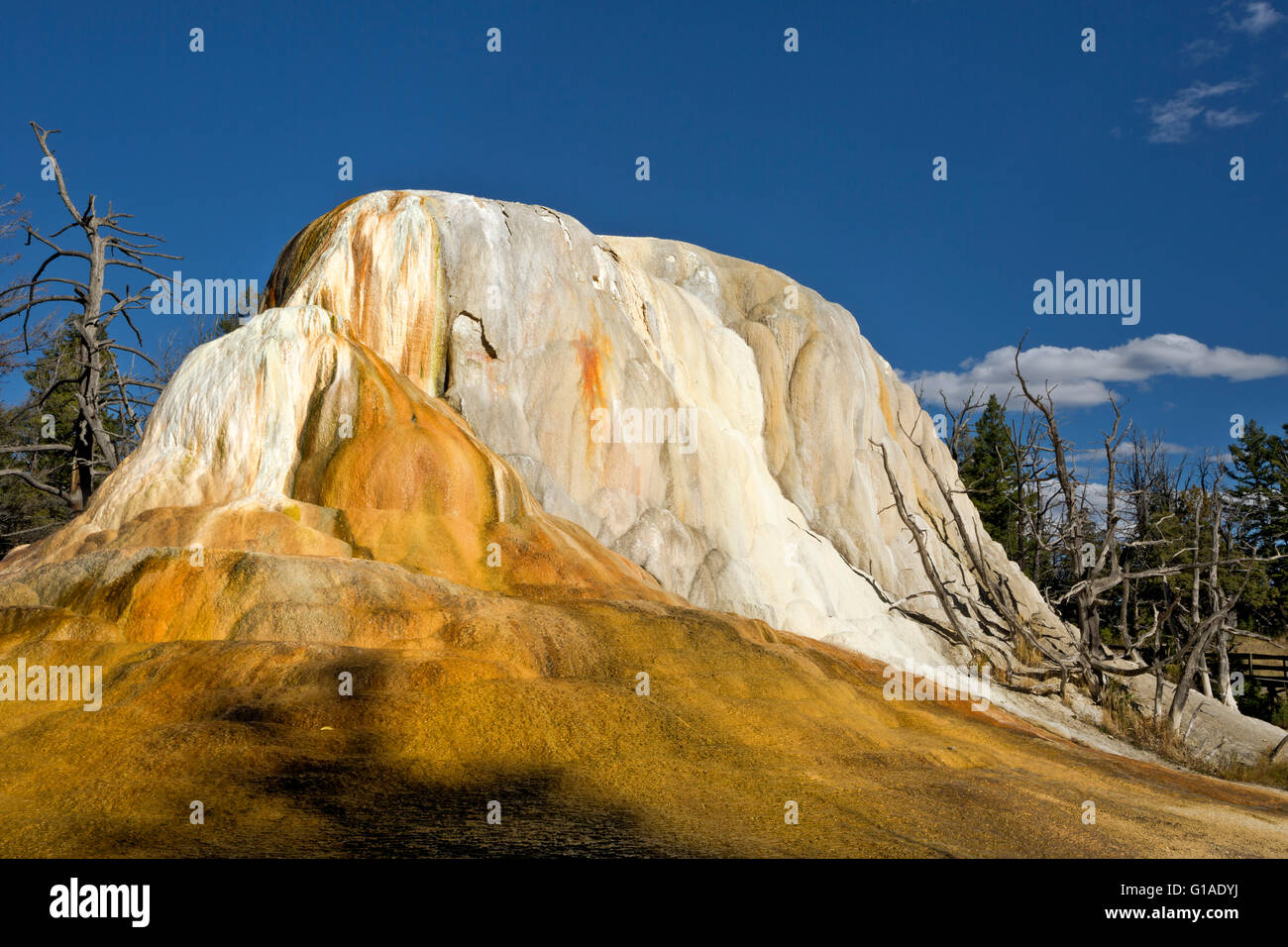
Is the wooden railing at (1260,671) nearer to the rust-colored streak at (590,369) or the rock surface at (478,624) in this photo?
the rock surface at (478,624)

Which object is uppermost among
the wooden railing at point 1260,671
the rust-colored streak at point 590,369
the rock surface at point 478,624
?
the rust-colored streak at point 590,369

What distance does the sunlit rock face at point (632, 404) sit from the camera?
1689 cm

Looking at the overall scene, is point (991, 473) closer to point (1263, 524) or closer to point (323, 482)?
point (1263, 524)

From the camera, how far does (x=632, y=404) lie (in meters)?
18.4

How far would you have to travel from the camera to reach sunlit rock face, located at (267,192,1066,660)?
16891 mm

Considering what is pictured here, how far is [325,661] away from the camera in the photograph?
798 cm

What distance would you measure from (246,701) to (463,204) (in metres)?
12.4

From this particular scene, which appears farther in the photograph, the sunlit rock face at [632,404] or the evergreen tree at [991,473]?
the evergreen tree at [991,473]

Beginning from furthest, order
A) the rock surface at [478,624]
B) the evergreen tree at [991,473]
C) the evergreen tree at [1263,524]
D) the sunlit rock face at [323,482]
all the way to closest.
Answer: the evergreen tree at [991,473]
the evergreen tree at [1263,524]
the sunlit rock face at [323,482]
the rock surface at [478,624]

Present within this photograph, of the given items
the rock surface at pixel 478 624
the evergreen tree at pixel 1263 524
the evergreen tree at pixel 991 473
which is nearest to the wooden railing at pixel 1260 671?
the evergreen tree at pixel 1263 524

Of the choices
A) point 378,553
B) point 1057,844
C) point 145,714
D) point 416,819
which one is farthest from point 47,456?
point 1057,844

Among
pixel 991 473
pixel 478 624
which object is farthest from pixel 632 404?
pixel 991 473

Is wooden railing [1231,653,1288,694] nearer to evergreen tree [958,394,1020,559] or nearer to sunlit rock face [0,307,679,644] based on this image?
evergreen tree [958,394,1020,559]
